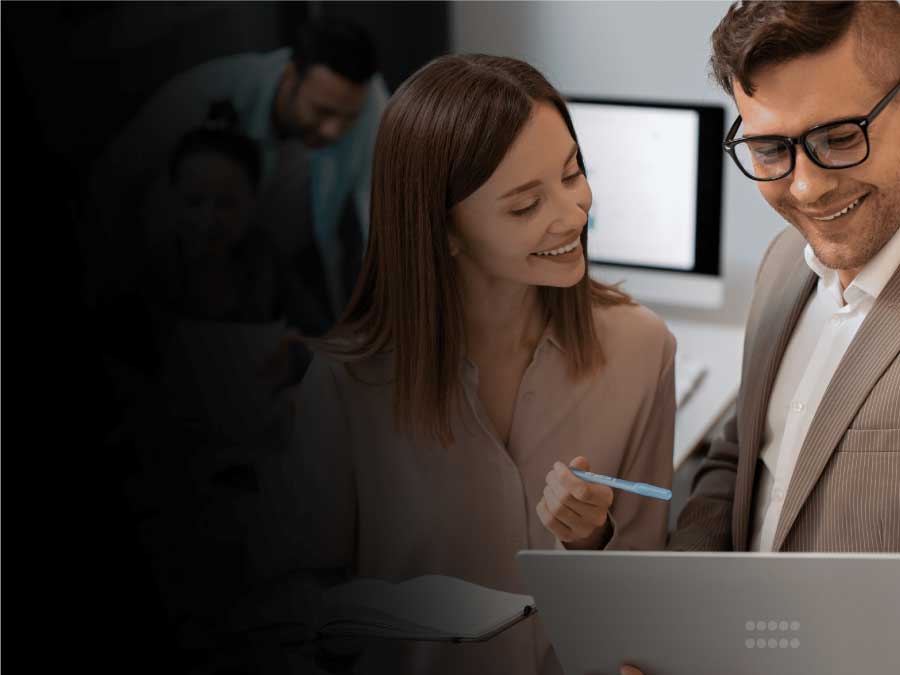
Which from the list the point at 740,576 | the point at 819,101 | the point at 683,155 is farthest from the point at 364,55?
the point at 740,576

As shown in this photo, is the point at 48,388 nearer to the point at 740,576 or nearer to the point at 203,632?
the point at 203,632

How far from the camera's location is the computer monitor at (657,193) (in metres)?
2.16

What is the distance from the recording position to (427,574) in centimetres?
121

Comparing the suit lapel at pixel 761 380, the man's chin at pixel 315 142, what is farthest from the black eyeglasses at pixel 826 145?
the man's chin at pixel 315 142

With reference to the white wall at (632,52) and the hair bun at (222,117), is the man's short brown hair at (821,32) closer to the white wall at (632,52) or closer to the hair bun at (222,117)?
the hair bun at (222,117)

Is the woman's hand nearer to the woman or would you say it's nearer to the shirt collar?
the woman

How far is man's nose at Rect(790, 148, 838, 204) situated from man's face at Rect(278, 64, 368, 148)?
115 cm

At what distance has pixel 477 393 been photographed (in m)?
1.19

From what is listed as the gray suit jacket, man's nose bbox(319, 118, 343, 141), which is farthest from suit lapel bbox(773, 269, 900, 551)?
man's nose bbox(319, 118, 343, 141)

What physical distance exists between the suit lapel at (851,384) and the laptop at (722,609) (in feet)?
0.48

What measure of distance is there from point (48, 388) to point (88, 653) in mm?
222

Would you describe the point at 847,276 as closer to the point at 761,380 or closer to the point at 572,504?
the point at 761,380

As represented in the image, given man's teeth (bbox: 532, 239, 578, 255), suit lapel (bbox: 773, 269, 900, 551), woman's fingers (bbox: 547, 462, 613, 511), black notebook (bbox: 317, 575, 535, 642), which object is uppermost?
man's teeth (bbox: 532, 239, 578, 255)

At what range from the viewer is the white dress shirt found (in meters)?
1.13
